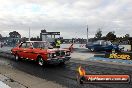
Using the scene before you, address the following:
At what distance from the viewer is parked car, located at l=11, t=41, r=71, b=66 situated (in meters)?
13.4

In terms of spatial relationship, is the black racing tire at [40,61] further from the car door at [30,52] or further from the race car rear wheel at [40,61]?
the car door at [30,52]

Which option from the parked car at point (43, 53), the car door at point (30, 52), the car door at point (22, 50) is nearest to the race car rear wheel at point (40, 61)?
the parked car at point (43, 53)

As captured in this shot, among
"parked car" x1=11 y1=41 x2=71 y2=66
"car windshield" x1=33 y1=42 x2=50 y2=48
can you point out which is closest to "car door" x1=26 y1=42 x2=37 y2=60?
"parked car" x1=11 y1=41 x2=71 y2=66

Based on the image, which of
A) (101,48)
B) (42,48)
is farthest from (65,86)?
(101,48)

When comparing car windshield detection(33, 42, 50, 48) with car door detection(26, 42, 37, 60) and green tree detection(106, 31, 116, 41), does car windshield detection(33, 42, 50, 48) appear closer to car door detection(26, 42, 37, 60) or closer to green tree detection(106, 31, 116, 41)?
car door detection(26, 42, 37, 60)

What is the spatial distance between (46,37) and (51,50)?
1001 inches

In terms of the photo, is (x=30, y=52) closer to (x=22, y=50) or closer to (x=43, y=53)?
(x=22, y=50)

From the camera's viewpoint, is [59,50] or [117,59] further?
[117,59]

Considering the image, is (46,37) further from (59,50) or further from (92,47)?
(59,50)

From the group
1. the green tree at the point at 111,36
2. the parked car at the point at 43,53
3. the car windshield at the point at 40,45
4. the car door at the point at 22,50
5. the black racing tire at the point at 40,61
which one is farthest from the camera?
the green tree at the point at 111,36

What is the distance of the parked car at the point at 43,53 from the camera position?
13.4 metres

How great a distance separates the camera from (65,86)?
863 centimetres

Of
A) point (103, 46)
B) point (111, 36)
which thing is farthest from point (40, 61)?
point (111, 36)

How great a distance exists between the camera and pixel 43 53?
1362cm
